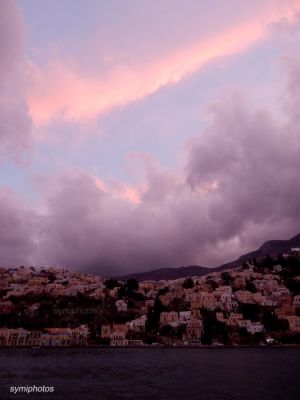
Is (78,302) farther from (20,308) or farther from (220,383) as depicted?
(220,383)

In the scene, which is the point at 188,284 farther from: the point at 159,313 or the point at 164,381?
the point at 164,381

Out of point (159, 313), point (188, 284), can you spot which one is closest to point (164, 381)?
point (159, 313)

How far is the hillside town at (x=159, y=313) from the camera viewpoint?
123 meters

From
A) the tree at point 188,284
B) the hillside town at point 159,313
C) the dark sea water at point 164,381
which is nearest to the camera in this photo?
the dark sea water at point 164,381

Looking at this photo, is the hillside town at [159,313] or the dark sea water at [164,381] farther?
the hillside town at [159,313]

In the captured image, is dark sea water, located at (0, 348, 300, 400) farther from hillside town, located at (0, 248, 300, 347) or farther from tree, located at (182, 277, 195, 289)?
tree, located at (182, 277, 195, 289)

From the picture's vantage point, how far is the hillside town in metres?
123

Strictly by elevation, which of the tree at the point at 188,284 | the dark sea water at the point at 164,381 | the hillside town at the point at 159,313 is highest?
the tree at the point at 188,284

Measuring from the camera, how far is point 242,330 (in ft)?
402

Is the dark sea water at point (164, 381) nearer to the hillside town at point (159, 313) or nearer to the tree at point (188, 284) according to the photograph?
the hillside town at point (159, 313)

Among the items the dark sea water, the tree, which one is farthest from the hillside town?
the dark sea water

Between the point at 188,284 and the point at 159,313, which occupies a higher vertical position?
the point at 188,284

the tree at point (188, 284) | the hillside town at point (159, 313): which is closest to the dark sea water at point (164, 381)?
the hillside town at point (159, 313)

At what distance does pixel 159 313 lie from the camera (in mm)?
139500
